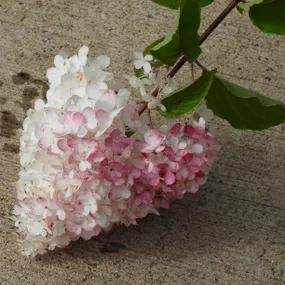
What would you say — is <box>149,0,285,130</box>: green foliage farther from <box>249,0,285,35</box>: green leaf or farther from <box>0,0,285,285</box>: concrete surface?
<box>0,0,285,285</box>: concrete surface

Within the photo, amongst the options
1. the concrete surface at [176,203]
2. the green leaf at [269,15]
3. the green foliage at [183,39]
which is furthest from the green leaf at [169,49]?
the concrete surface at [176,203]

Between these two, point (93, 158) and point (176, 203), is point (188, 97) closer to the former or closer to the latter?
point (93, 158)

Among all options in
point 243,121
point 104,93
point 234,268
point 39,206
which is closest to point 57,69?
point 104,93

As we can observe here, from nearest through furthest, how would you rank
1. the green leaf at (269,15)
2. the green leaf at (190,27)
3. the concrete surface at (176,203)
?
1. the green leaf at (190,27)
2. the green leaf at (269,15)
3. the concrete surface at (176,203)

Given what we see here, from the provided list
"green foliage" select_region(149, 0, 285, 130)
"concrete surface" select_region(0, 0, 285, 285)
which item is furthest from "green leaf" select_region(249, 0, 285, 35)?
"concrete surface" select_region(0, 0, 285, 285)

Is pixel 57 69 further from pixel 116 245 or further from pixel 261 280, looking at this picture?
pixel 261 280

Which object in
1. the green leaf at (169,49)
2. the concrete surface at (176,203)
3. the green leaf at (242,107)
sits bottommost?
the concrete surface at (176,203)

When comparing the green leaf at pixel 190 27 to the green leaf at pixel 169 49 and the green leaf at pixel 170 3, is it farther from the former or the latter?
the green leaf at pixel 170 3
